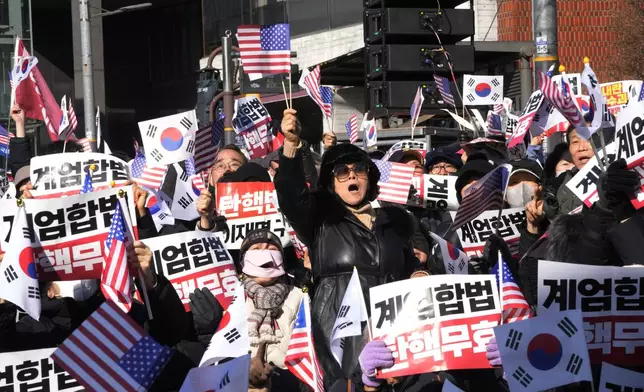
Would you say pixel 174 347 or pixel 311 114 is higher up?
pixel 311 114

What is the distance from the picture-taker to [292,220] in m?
6.83

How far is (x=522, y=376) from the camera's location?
20.8 feet

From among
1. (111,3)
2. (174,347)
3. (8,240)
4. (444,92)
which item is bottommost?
(174,347)

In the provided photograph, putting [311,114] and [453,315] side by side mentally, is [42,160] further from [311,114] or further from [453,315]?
[311,114]

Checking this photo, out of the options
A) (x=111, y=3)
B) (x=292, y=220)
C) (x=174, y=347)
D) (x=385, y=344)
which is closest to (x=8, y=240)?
(x=174, y=347)

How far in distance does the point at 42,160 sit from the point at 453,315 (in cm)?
348

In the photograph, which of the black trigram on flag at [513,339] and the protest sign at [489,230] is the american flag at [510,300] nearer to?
the black trigram on flag at [513,339]

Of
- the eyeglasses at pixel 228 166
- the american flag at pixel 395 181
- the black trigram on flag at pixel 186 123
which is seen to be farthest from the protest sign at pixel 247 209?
the black trigram on flag at pixel 186 123

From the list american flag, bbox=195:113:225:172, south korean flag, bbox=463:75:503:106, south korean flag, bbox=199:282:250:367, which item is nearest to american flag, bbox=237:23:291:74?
american flag, bbox=195:113:225:172

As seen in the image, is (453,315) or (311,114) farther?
(311,114)

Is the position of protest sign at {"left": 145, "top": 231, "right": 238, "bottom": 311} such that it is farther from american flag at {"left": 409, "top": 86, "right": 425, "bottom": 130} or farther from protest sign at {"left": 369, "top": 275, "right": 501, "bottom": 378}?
american flag at {"left": 409, "top": 86, "right": 425, "bottom": 130}

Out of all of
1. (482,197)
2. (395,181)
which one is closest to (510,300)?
(482,197)

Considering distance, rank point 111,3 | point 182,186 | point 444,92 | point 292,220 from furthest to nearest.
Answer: point 111,3, point 444,92, point 182,186, point 292,220

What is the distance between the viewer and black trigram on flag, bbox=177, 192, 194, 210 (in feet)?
35.6
